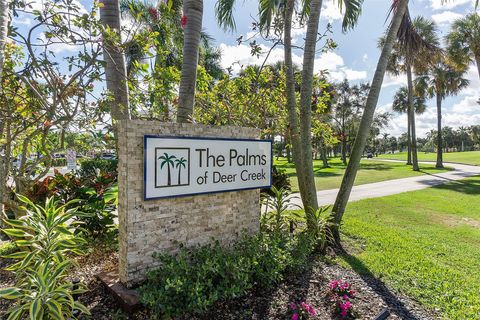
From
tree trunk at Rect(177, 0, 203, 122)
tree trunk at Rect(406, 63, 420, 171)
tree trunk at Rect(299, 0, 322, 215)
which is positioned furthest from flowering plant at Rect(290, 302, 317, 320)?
tree trunk at Rect(406, 63, 420, 171)

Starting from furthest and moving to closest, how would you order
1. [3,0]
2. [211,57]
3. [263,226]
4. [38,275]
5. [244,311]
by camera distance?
[211,57]
[263,226]
[244,311]
[38,275]
[3,0]

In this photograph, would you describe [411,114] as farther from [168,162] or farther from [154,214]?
[154,214]

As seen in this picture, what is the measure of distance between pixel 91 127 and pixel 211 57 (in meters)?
15.8

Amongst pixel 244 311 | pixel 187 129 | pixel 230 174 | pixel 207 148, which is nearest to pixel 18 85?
pixel 187 129

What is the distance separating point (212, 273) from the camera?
3170 mm

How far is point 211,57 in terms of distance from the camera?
1852cm

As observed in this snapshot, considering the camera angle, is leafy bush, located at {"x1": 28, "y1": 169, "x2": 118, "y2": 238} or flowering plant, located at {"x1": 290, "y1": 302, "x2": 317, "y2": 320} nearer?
flowering plant, located at {"x1": 290, "y1": 302, "x2": 317, "y2": 320}

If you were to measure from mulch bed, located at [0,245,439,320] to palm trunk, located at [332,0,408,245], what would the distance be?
1508mm

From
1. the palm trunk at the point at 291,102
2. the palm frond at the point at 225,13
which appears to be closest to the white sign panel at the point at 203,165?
the palm trunk at the point at 291,102

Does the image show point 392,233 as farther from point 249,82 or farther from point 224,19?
point 224,19

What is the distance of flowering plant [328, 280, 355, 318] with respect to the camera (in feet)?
10.2

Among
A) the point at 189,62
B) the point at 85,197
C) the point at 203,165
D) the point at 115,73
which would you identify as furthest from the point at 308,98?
the point at 85,197

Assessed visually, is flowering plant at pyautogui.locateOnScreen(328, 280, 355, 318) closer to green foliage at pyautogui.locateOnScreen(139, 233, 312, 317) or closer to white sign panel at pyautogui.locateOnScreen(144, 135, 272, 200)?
green foliage at pyautogui.locateOnScreen(139, 233, 312, 317)

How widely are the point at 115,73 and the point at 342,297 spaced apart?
4468mm
